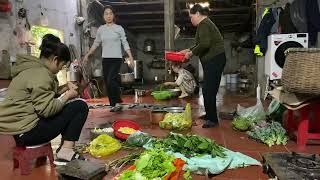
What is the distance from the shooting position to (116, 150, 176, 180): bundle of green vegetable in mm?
2039

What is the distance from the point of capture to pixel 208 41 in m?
3.77

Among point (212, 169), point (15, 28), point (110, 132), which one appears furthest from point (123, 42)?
point (212, 169)

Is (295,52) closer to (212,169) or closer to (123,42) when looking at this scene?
(212,169)

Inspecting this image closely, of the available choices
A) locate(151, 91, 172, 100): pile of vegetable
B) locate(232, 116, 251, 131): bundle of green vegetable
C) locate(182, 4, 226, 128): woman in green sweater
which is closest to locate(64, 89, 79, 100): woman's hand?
locate(182, 4, 226, 128): woman in green sweater

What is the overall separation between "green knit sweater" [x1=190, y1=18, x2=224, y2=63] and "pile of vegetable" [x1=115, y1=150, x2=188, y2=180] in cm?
197

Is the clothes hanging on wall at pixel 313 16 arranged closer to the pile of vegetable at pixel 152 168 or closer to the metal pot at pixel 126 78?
the pile of vegetable at pixel 152 168

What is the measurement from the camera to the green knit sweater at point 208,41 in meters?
3.78

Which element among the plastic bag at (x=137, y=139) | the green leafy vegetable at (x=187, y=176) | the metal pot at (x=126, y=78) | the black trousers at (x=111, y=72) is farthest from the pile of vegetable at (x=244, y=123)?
the metal pot at (x=126, y=78)

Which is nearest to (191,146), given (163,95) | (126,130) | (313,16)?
(126,130)

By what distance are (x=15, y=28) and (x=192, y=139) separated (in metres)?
3.97

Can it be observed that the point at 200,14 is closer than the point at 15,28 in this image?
Yes

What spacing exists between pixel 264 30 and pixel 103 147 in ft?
16.4

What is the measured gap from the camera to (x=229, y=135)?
3.65 metres

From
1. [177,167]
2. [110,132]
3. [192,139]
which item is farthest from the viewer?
[110,132]
